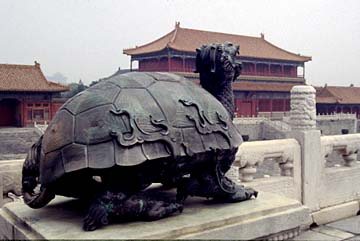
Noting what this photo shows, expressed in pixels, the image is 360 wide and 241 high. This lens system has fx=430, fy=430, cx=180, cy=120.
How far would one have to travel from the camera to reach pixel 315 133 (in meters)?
5.09

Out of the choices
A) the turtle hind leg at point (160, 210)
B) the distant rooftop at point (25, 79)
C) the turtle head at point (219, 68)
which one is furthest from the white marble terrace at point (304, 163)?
the distant rooftop at point (25, 79)

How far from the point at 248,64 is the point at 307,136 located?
30580mm

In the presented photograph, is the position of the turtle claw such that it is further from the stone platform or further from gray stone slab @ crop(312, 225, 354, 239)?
gray stone slab @ crop(312, 225, 354, 239)

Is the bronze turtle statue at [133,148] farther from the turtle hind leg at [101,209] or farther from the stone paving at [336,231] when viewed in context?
the stone paving at [336,231]

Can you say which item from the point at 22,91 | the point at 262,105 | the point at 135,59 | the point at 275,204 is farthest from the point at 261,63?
the point at 275,204

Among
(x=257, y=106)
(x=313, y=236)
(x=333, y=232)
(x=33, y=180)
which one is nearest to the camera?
(x=33, y=180)

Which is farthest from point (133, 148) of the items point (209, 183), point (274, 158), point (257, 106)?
point (257, 106)

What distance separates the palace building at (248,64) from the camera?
31.8 m

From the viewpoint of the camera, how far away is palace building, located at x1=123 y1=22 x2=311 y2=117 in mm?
31844

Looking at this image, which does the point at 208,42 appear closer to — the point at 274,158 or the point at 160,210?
the point at 274,158

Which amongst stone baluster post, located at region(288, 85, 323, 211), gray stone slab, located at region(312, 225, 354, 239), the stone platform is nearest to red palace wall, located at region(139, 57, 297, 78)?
stone baluster post, located at region(288, 85, 323, 211)

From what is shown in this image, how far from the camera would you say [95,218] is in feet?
7.76

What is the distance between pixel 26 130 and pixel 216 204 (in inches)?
976

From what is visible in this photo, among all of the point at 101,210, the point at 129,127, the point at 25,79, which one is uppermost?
the point at 25,79
